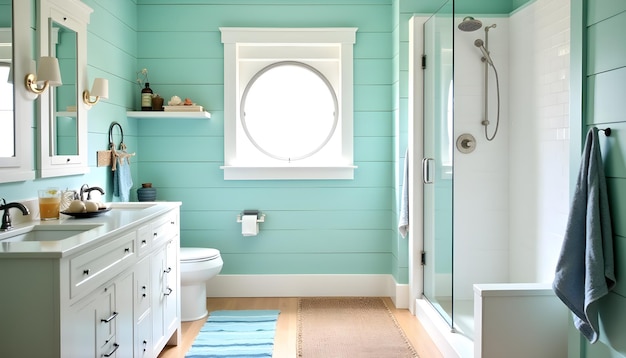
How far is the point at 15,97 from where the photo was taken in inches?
92.7

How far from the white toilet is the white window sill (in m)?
0.71

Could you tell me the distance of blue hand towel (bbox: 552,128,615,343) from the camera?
1.82 metres

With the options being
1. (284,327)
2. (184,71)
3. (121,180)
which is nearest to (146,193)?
(121,180)

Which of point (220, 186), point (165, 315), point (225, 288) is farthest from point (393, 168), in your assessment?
point (165, 315)

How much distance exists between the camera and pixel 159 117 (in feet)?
13.2

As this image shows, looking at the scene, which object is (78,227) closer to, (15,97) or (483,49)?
(15,97)

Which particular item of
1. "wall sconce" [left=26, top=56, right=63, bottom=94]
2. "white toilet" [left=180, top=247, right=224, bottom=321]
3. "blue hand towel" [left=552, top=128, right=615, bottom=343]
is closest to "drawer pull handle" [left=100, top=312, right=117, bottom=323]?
"wall sconce" [left=26, top=56, right=63, bottom=94]

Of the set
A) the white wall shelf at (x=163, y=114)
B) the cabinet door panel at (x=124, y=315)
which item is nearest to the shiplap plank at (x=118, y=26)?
the white wall shelf at (x=163, y=114)

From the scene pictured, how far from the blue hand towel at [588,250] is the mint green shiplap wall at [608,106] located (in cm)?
3

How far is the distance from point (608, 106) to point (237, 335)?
2.48 m

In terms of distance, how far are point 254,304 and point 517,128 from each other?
2323 mm

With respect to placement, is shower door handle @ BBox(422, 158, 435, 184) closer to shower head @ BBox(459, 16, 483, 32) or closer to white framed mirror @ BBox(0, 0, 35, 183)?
shower head @ BBox(459, 16, 483, 32)

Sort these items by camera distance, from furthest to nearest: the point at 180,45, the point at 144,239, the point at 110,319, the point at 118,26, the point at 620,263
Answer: the point at 180,45, the point at 118,26, the point at 144,239, the point at 110,319, the point at 620,263

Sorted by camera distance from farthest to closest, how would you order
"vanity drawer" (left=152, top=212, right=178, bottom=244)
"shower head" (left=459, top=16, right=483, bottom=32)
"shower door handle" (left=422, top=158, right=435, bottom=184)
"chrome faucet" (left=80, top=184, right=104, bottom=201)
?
"shower door handle" (left=422, top=158, right=435, bottom=184)
"shower head" (left=459, top=16, right=483, bottom=32)
"chrome faucet" (left=80, top=184, right=104, bottom=201)
"vanity drawer" (left=152, top=212, right=178, bottom=244)
